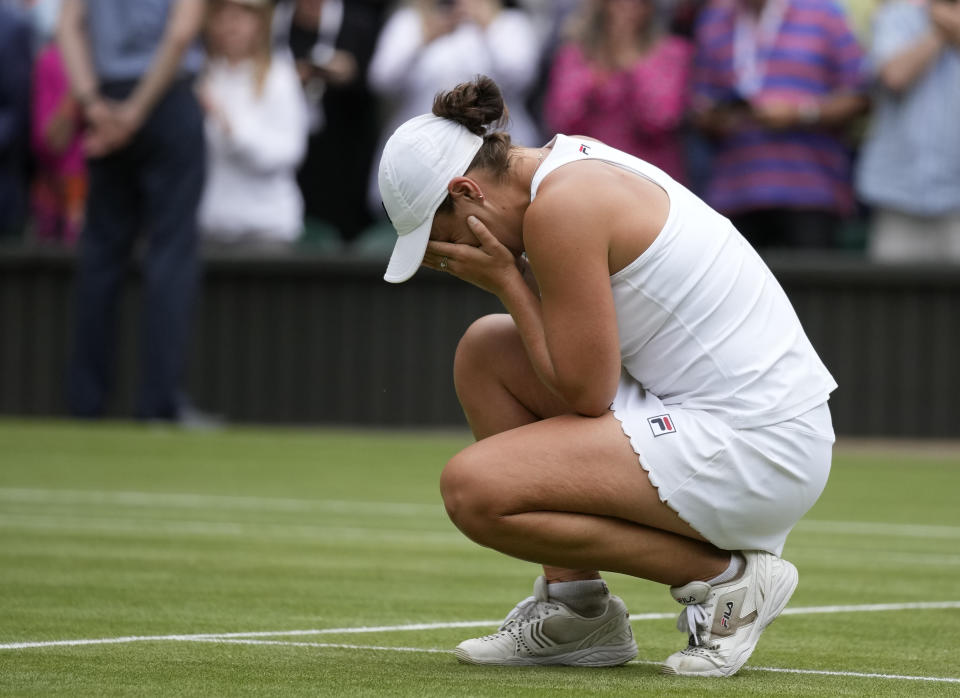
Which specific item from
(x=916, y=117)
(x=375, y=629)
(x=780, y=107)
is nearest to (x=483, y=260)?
(x=375, y=629)

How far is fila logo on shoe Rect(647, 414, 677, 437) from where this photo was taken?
400 centimetres

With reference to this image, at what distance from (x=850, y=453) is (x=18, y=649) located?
23.3 feet

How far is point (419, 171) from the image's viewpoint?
13.2ft

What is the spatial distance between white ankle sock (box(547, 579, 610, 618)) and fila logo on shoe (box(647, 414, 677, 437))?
0.45 m

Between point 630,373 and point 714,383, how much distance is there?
22 cm

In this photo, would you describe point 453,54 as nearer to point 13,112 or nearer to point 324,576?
point 13,112

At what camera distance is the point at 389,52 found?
11.7 m

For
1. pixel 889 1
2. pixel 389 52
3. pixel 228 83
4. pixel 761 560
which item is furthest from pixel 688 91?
pixel 761 560

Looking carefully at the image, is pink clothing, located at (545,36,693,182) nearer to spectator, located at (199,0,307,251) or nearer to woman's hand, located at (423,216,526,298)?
spectator, located at (199,0,307,251)

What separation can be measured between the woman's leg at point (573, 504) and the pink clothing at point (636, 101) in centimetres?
677

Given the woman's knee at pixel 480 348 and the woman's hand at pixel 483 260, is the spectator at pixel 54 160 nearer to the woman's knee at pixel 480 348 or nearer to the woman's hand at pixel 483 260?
the woman's knee at pixel 480 348

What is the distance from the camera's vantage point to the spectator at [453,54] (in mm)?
11438

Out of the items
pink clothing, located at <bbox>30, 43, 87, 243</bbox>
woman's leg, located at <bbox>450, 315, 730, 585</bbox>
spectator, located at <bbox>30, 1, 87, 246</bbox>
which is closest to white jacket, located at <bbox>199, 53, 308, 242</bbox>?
spectator, located at <bbox>30, 1, 87, 246</bbox>

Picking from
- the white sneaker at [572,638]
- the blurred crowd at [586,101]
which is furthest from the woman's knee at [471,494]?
the blurred crowd at [586,101]
